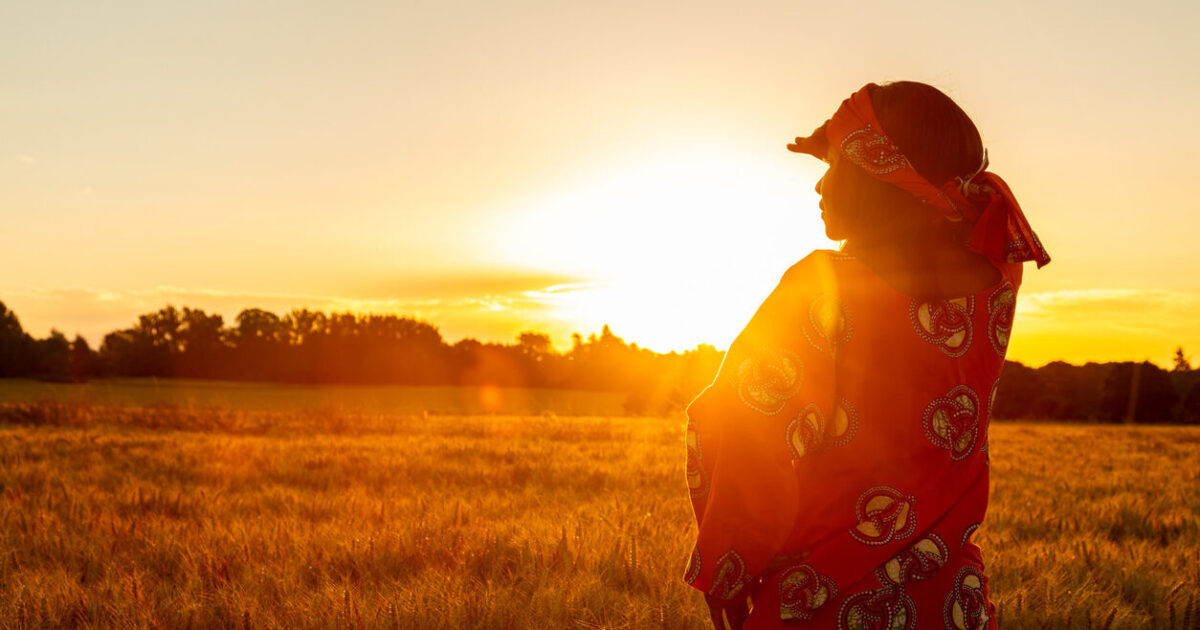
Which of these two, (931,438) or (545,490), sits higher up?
(931,438)

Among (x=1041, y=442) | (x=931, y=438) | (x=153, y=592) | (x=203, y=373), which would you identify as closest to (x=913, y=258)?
(x=931, y=438)

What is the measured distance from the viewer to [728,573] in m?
1.55

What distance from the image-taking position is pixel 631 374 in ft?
156

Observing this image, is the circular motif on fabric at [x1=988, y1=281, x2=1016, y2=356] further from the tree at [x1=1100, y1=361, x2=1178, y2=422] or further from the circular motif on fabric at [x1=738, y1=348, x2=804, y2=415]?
the tree at [x1=1100, y1=361, x2=1178, y2=422]

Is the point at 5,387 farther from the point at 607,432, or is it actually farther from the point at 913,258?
the point at 913,258

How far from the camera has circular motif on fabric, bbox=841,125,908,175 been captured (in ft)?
5.24

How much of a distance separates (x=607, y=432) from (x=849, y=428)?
12141 millimetres

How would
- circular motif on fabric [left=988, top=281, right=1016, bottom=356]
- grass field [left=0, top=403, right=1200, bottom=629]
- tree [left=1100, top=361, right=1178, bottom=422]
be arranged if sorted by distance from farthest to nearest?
tree [left=1100, top=361, right=1178, bottom=422], grass field [left=0, top=403, right=1200, bottom=629], circular motif on fabric [left=988, top=281, right=1016, bottom=356]

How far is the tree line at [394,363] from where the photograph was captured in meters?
45.7

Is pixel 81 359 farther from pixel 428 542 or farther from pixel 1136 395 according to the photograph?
pixel 1136 395

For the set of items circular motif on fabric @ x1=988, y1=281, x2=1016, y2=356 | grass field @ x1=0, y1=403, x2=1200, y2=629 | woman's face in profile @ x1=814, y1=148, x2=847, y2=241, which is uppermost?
woman's face in profile @ x1=814, y1=148, x2=847, y2=241

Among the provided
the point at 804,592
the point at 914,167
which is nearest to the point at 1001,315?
the point at 914,167

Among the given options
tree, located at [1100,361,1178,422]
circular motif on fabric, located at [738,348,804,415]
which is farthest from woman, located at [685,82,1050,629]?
tree, located at [1100,361,1178,422]

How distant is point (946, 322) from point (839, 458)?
0.40 meters
